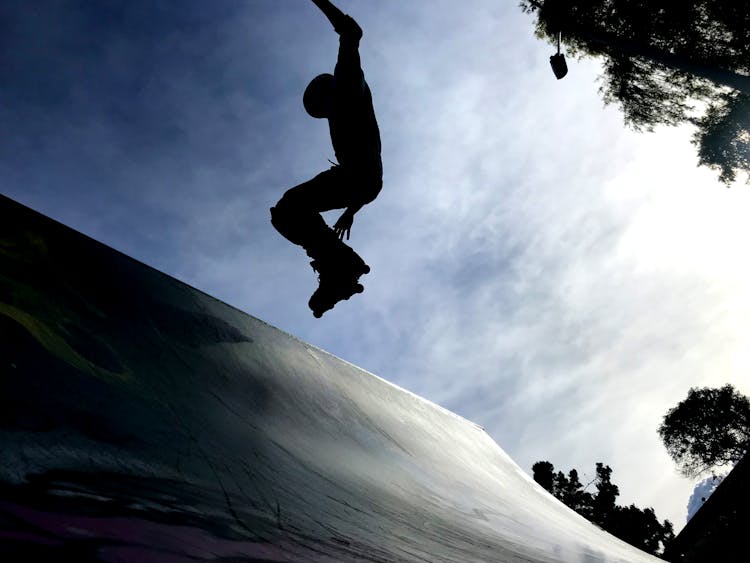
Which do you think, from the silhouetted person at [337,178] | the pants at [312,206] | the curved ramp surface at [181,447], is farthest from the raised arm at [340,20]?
the curved ramp surface at [181,447]

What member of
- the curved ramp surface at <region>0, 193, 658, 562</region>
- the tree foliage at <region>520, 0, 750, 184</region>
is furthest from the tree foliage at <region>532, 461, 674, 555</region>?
the curved ramp surface at <region>0, 193, 658, 562</region>

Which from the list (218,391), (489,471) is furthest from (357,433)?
(489,471)

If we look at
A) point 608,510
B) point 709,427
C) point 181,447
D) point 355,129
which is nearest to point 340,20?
point 355,129

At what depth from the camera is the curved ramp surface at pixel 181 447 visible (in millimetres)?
1101

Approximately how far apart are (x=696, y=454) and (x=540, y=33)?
18.3 metres

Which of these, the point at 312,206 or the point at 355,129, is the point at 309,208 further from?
the point at 355,129

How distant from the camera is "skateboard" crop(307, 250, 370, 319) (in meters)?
3.28

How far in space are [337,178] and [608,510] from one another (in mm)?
31521

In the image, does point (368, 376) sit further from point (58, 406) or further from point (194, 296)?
point (58, 406)

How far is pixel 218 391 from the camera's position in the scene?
265 cm

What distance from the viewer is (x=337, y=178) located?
3.20m

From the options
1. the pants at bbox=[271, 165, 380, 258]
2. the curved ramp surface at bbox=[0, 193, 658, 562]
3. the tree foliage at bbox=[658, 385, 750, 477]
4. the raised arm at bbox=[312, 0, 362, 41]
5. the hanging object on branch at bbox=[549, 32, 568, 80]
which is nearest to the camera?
the curved ramp surface at bbox=[0, 193, 658, 562]

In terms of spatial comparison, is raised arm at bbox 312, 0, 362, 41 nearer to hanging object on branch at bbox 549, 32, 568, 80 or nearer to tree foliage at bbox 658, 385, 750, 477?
hanging object on branch at bbox 549, 32, 568, 80

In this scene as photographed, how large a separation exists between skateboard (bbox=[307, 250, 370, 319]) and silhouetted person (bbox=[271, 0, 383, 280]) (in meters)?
0.01
